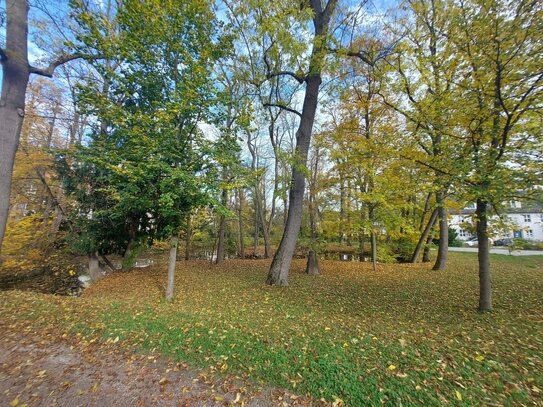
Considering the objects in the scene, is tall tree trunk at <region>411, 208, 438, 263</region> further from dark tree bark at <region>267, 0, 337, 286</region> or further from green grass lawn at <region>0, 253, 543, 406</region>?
dark tree bark at <region>267, 0, 337, 286</region>

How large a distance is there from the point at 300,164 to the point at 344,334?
536 centimetres

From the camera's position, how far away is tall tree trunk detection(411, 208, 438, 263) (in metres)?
12.6

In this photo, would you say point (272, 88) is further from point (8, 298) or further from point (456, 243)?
point (456, 243)

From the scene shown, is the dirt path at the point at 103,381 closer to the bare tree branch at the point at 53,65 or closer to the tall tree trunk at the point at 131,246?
the bare tree branch at the point at 53,65

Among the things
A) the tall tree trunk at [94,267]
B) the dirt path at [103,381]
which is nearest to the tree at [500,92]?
the dirt path at [103,381]

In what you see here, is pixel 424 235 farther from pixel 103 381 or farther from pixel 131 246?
pixel 131 246

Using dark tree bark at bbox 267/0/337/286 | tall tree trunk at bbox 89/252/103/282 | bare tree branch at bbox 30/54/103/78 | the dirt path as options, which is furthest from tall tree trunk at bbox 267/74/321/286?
tall tree trunk at bbox 89/252/103/282

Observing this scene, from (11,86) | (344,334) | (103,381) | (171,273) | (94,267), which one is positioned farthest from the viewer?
(94,267)

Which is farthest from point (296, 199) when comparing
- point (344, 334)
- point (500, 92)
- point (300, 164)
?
point (500, 92)

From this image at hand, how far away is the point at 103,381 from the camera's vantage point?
2.81 metres

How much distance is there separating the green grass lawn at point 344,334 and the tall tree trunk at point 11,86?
2.88 meters

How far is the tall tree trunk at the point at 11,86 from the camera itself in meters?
4.72

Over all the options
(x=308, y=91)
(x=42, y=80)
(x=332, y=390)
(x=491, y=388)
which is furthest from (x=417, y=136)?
(x=42, y=80)

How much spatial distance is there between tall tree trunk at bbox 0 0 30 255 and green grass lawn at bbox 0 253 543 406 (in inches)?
113
